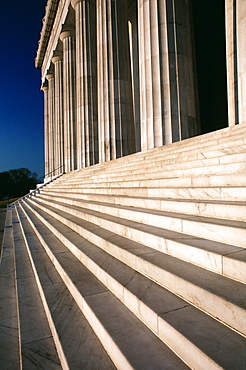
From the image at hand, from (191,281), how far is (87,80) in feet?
78.4

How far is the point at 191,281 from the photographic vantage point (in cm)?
250

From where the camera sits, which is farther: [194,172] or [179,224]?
[194,172]

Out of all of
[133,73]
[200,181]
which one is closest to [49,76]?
[133,73]

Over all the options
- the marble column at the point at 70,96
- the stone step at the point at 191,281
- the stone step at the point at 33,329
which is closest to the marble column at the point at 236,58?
the stone step at the point at 191,281

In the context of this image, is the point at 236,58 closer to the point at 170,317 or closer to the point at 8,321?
the point at 170,317

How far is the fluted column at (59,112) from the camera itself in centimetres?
3356

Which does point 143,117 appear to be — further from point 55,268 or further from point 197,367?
point 197,367

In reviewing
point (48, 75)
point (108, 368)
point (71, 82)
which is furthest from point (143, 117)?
point (48, 75)

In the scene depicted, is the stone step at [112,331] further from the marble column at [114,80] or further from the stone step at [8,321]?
the marble column at [114,80]

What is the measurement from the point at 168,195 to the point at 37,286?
3.36 meters

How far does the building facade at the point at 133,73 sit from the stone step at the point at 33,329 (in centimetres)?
920

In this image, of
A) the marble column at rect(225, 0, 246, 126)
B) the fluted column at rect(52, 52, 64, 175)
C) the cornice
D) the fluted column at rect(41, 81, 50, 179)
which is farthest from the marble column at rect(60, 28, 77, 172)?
the marble column at rect(225, 0, 246, 126)

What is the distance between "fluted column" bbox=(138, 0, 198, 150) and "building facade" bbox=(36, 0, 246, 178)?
2.0 inches

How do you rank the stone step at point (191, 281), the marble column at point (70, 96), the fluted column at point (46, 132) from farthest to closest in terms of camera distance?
the fluted column at point (46, 132)
the marble column at point (70, 96)
the stone step at point (191, 281)
